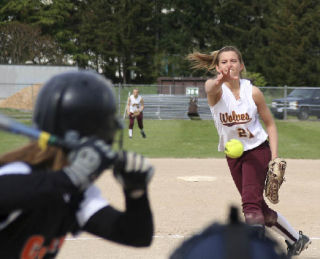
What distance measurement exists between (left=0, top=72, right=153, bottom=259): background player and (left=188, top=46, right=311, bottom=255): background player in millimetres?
2899

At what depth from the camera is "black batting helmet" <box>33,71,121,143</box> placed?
6.24ft

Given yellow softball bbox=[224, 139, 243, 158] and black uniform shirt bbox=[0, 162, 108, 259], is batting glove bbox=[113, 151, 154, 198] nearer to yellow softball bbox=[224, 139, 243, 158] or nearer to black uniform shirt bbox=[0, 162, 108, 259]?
black uniform shirt bbox=[0, 162, 108, 259]

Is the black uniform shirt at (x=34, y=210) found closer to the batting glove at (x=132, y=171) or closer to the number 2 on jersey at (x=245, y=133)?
the batting glove at (x=132, y=171)

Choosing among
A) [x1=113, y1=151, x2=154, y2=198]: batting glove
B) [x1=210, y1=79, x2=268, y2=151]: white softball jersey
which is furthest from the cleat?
[x1=113, y1=151, x2=154, y2=198]: batting glove

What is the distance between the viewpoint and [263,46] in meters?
48.7

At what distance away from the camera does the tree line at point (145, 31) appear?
1973 inches

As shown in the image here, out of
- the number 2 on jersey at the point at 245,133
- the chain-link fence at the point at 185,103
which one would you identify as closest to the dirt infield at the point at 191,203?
the number 2 on jersey at the point at 245,133

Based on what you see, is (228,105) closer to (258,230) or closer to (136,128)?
(258,230)

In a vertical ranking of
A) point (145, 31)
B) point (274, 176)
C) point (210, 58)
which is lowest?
point (274, 176)

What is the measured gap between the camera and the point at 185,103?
28.6 m

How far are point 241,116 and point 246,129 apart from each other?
0.13m

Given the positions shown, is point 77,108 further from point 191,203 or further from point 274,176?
point 191,203

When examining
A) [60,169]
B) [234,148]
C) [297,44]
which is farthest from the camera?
[297,44]

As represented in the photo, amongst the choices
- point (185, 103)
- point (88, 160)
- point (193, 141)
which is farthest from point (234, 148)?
point (185, 103)
